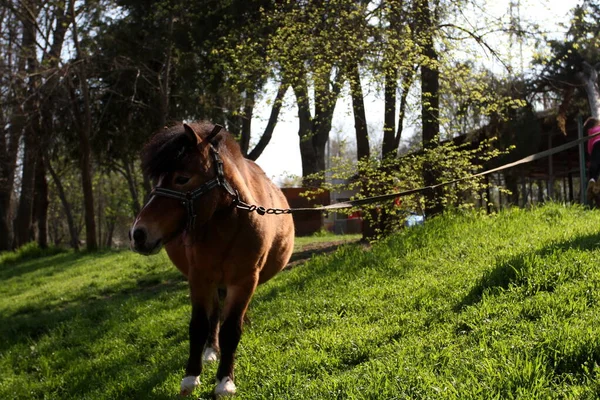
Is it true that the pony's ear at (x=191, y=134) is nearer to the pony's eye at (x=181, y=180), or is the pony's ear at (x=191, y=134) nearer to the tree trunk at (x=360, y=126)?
the pony's eye at (x=181, y=180)

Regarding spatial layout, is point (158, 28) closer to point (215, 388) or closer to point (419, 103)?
point (419, 103)

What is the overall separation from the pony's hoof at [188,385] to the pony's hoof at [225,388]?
24cm

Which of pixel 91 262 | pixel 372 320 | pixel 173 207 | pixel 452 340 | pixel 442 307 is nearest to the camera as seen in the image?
pixel 173 207

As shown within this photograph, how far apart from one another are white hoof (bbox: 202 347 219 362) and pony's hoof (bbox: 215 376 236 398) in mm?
898

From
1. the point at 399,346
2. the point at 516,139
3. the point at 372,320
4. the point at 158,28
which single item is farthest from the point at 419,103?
the point at 516,139

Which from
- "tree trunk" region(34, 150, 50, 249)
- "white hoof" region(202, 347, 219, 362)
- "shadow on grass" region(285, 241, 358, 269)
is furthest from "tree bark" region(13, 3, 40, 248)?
"white hoof" region(202, 347, 219, 362)

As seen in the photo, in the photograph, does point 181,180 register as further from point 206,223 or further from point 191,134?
point 206,223

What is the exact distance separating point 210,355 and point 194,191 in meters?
1.98

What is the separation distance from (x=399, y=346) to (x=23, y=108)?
16519mm

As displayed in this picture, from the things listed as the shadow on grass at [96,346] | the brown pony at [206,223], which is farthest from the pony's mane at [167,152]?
the shadow on grass at [96,346]

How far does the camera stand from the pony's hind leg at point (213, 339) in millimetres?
5266

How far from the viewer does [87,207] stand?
19.4 m

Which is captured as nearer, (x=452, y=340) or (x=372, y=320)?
(x=452, y=340)

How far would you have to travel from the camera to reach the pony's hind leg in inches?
207
